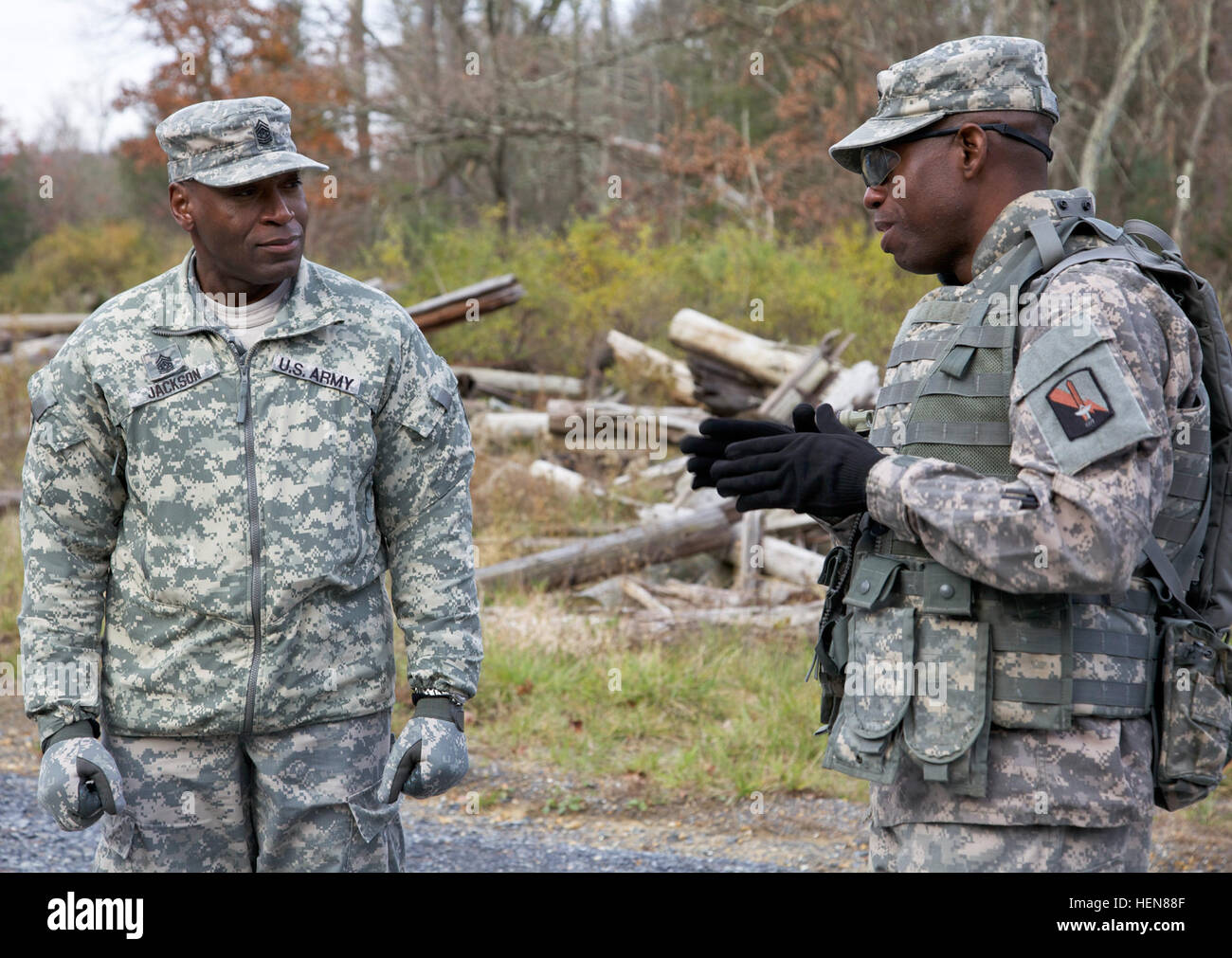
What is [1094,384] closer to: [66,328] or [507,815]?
[507,815]

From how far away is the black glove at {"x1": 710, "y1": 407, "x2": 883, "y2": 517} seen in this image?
81.0 inches

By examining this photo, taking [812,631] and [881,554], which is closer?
[881,554]

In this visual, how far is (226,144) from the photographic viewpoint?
2430mm

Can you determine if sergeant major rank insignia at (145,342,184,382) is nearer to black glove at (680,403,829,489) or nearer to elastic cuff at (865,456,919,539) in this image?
black glove at (680,403,829,489)

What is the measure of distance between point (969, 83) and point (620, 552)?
5.07 metres

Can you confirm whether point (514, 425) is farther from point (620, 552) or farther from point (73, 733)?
point (73, 733)

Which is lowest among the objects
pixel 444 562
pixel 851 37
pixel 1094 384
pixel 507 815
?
pixel 507 815

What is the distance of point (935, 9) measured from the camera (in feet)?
52.4

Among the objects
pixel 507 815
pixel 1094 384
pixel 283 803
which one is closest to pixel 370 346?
pixel 283 803

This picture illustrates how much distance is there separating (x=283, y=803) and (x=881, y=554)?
4.35ft

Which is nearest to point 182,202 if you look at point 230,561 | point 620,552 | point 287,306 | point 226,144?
point 226,144

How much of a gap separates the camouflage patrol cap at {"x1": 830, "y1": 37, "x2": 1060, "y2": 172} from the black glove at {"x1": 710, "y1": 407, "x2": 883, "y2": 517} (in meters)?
0.60

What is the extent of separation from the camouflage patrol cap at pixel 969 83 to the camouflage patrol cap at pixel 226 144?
1.21 meters

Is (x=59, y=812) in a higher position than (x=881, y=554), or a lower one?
lower
